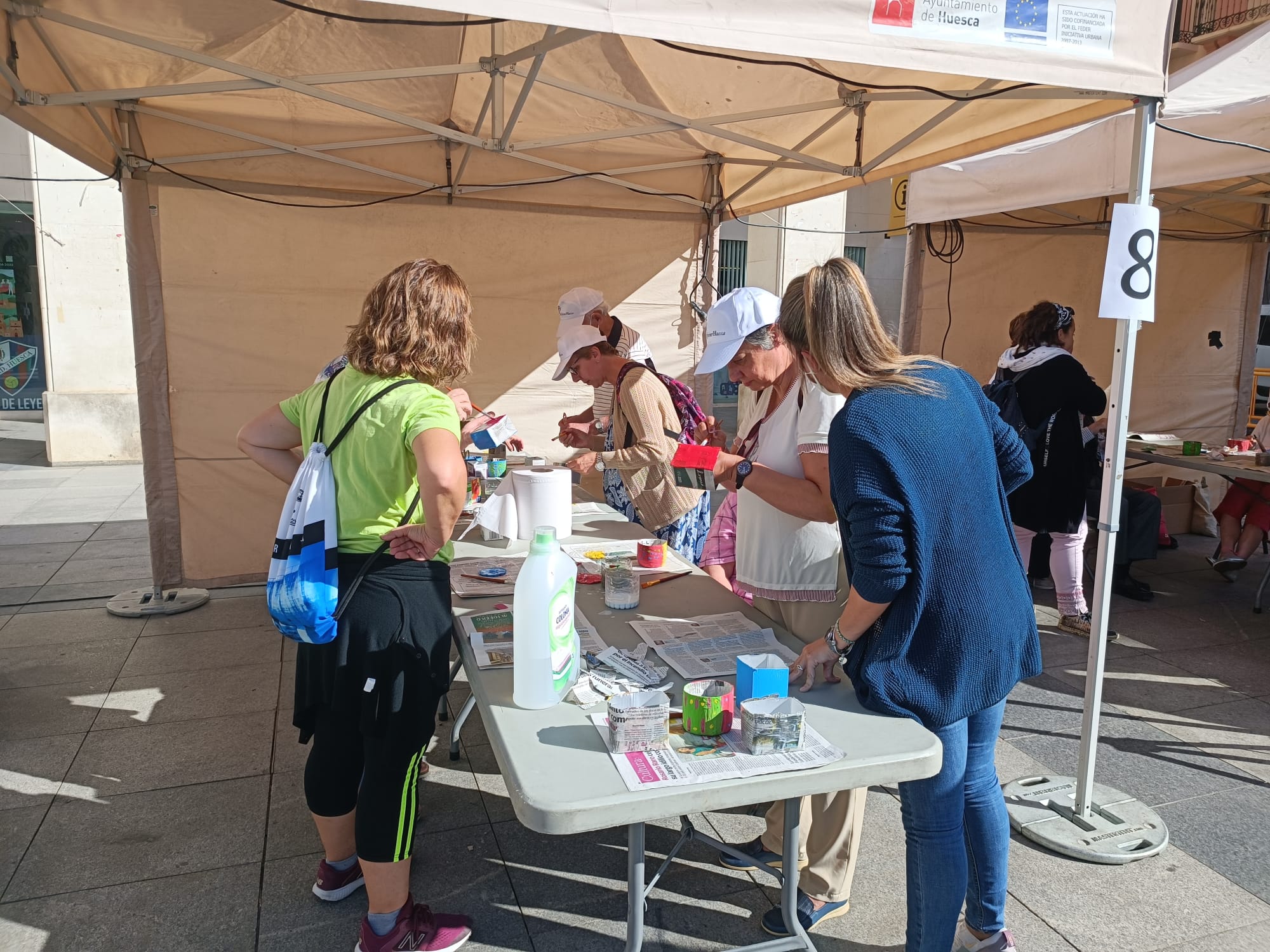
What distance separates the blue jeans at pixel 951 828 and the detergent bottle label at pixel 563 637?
2.37 ft

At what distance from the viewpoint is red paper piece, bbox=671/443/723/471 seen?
82.8 inches

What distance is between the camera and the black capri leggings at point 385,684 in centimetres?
187

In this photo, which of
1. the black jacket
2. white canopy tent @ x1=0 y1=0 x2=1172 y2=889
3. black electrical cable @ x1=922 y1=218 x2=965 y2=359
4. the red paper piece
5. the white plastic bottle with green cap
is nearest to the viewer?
the white plastic bottle with green cap

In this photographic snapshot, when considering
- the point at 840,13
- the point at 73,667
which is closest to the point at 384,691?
the point at 840,13

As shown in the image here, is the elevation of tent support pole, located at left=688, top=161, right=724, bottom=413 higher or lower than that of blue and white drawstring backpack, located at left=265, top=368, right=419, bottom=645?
higher

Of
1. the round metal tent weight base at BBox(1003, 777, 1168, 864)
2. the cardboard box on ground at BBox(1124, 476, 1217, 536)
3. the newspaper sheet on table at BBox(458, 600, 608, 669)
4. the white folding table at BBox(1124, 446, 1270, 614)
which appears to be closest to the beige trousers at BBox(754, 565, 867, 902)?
the newspaper sheet on table at BBox(458, 600, 608, 669)

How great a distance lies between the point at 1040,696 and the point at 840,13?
2993 millimetres

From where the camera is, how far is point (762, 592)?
2176 millimetres

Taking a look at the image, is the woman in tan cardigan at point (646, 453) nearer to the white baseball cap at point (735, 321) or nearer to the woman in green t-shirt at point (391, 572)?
the white baseball cap at point (735, 321)

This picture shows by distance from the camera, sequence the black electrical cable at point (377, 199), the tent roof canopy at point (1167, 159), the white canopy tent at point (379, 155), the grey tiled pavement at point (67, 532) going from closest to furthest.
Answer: the white canopy tent at point (379, 155), the tent roof canopy at point (1167, 159), the black electrical cable at point (377, 199), the grey tiled pavement at point (67, 532)

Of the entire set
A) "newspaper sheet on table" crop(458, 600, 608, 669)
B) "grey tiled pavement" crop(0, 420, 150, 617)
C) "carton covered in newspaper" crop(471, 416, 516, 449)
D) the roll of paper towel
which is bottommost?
"grey tiled pavement" crop(0, 420, 150, 617)

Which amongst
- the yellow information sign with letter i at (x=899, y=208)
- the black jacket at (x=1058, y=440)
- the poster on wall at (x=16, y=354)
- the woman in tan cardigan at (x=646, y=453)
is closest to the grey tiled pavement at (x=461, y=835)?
the black jacket at (x=1058, y=440)

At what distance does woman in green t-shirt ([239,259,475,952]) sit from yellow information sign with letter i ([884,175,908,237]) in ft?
15.7

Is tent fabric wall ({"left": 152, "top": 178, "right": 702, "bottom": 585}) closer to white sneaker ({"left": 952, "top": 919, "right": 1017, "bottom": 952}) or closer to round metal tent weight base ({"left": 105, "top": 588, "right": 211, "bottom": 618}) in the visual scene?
round metal tent weight base ({"left": 105, "top": 588, "right": 211, "bottom": 618})
